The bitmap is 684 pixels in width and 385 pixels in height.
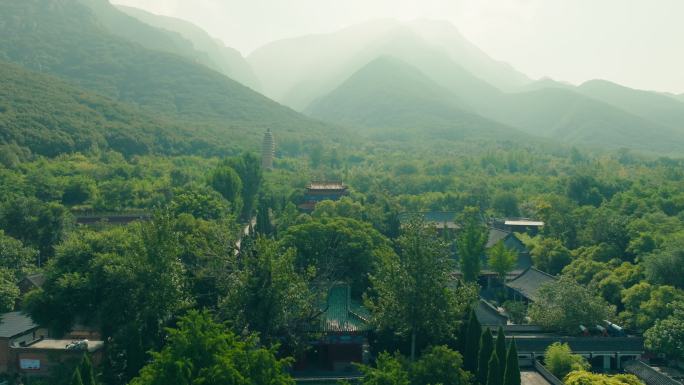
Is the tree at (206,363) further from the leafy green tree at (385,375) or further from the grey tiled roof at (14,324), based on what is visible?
the grey tiled roof at (14,324)

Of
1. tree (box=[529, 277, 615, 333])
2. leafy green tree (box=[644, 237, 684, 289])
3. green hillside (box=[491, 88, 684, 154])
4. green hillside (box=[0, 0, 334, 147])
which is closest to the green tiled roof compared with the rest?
tree (box=[529, 277, 615, 333])

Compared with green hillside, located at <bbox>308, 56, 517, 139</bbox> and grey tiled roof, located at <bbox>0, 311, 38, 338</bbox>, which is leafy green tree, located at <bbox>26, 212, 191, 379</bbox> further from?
green hillside, located at <bbox>308, 56, 517, 139</bbox>

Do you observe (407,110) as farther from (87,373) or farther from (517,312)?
(87,373)

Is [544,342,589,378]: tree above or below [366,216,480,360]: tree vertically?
below

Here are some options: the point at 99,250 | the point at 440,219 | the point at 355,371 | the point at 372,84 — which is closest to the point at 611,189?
the point at 440,219

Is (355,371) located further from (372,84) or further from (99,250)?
(372,84)

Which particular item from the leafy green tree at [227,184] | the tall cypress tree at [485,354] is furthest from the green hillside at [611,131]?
the tall cypress tree at [485,354]
